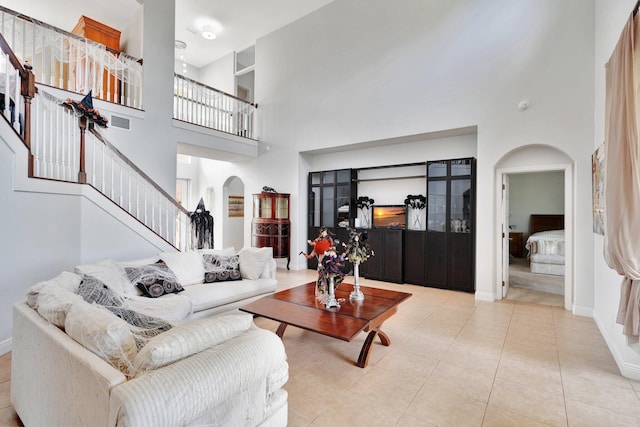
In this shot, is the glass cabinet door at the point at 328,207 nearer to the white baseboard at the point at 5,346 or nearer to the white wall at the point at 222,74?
the white wall at the point at 222,74

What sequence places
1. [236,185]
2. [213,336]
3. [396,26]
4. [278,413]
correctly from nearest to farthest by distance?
1. [213,336]
2. [278,413]
3. [396,26]
4. [236,185]

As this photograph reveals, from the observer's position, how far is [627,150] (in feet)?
8.03

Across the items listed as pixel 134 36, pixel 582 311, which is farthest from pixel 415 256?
pixel 134 36

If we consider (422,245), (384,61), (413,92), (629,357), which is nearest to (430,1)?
(384,61)

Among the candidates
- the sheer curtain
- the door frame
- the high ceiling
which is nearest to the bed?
the door frame

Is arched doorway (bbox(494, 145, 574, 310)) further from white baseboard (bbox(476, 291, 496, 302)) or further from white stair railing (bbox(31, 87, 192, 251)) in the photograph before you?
white stair railing (bbox(31, 87, 192, 251))

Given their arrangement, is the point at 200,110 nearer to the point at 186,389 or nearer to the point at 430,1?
the point at 430,1

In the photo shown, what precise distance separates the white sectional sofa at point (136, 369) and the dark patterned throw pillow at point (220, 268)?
5.83 feet

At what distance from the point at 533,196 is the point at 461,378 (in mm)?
8242

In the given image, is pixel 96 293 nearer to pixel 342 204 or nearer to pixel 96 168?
pixel 96 168

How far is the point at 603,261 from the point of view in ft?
11.8

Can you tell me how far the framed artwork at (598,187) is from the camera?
3373mm

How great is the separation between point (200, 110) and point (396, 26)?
4.53 m

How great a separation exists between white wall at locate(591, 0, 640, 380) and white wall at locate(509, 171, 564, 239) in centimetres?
499
